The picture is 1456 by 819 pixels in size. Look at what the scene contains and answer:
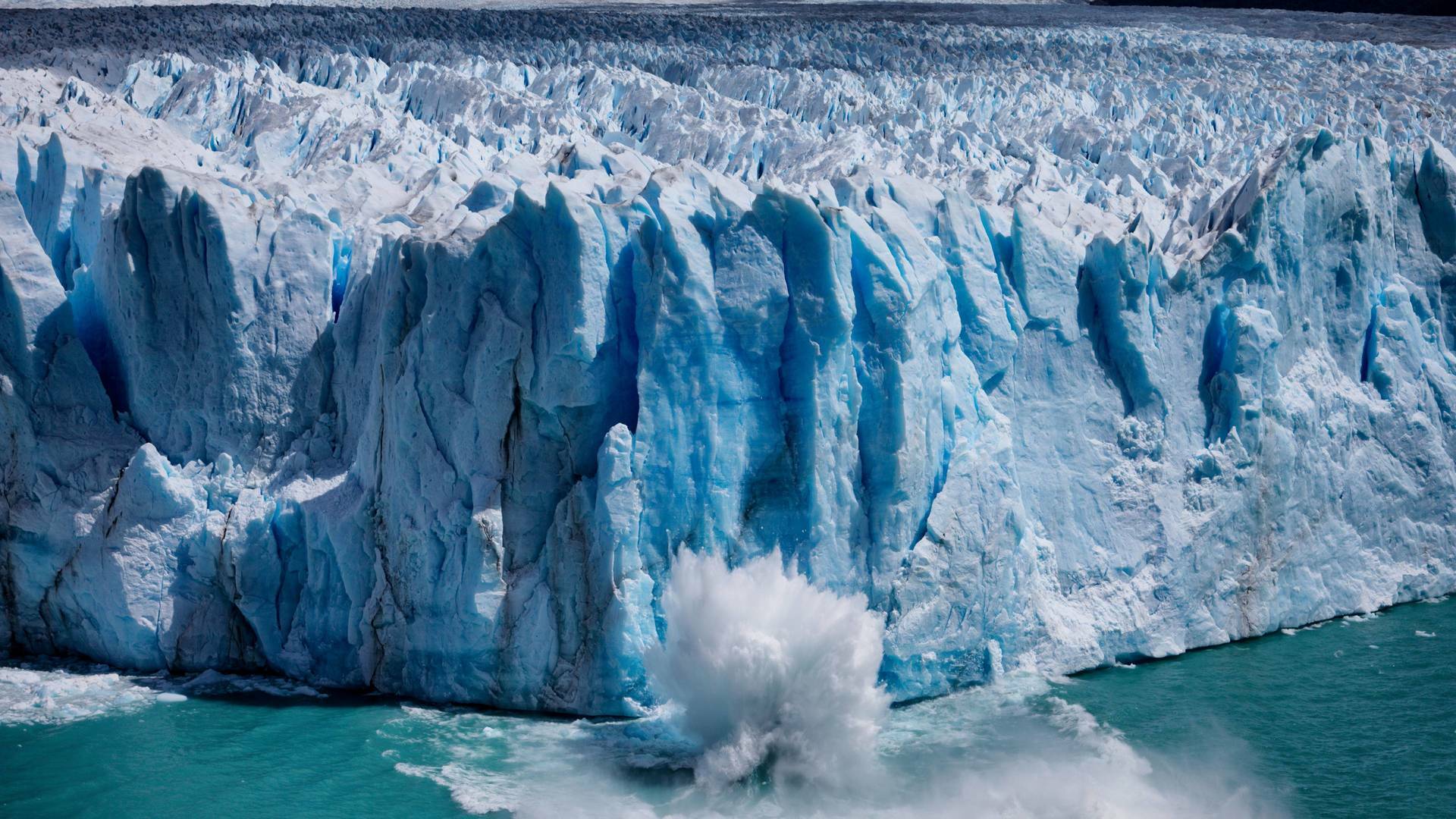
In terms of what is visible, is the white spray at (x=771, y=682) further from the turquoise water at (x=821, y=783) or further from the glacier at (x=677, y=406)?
the glacier at (x=677, y=406)

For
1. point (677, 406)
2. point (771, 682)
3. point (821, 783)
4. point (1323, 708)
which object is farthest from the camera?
point (1323, 708)

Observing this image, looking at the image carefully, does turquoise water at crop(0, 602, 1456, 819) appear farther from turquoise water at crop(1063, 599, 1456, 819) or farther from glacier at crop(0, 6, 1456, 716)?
glacier at crop(0, 6, 1456, 716)

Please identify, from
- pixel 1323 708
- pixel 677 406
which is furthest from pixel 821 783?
pixel 1323 708

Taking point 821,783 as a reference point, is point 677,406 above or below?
above

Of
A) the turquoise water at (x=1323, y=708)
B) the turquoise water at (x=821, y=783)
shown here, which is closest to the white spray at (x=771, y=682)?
the turquoise water at (x=821, y=783)

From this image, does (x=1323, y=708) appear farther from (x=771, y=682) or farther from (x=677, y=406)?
(x=677, y=406)


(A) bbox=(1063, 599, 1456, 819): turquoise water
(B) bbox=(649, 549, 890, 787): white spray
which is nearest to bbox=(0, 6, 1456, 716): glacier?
(A) bbox=(1063, 599, 1456, 819): turquoise water
